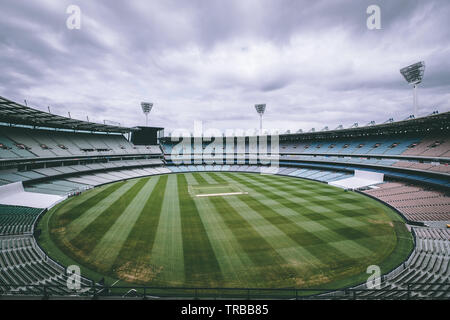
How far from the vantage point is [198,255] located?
15180 mm

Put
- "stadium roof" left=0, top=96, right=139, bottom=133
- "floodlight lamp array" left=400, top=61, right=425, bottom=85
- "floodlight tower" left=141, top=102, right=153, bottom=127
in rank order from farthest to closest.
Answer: "floodlight tower" left=141, top=102, right=153, bottom=127
"floodlight lamp array" left=400, top=61, right=425, bottom=85
"stadium roof" left=0, top=96, right=139, bottom=133

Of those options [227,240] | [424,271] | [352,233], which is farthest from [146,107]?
[424,271]

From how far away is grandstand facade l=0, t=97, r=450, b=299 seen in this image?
39.1 feet

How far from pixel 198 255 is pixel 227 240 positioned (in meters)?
3.23

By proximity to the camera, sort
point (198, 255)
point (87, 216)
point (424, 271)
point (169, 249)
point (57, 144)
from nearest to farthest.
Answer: point (424, 271) → point (198, 255) → point (169, 249) → point (87, 216) → point (57, 144)

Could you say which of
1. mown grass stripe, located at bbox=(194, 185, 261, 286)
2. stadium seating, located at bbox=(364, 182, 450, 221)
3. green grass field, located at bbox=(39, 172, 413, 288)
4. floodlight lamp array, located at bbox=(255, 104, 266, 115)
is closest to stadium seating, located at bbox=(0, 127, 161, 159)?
green grass field, located at bbox=(39, 172, 413, 288)

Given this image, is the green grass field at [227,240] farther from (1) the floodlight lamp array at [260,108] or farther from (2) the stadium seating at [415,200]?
(1) the floodlight lamp array at [260,108]

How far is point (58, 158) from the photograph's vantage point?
39781 mm

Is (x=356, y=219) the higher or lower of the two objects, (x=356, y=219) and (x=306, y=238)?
the higher

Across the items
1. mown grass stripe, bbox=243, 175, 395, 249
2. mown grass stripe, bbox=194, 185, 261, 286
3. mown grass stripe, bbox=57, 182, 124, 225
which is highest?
mown grass stripe, bbox=57, 182, 124, 225

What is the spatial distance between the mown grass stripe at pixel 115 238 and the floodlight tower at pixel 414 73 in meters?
51.7

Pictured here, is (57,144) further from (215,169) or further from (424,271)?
A: (424,271)

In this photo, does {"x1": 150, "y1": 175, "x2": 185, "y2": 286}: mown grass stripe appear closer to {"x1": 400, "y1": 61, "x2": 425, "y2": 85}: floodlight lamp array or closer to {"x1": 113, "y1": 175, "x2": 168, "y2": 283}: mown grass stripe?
{"x1": 113, "y1": 175, "x2": 168, "y2": 283}: mown grass stripe

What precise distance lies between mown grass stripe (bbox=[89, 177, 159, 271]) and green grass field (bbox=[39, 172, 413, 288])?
0.25 ft
